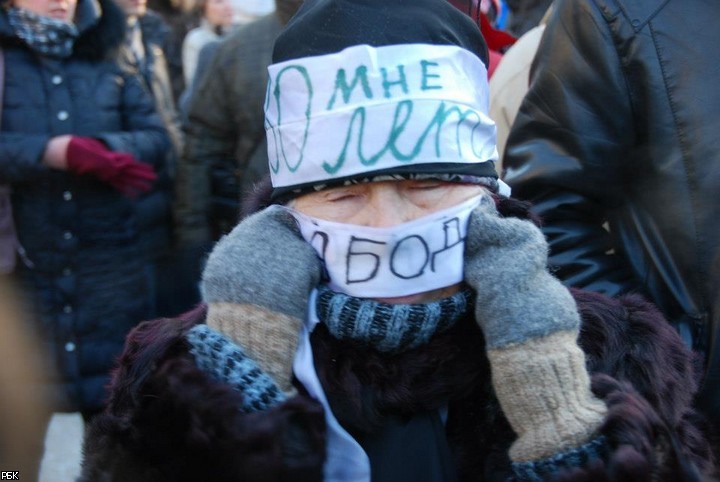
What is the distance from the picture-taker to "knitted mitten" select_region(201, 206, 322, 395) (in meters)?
1.64

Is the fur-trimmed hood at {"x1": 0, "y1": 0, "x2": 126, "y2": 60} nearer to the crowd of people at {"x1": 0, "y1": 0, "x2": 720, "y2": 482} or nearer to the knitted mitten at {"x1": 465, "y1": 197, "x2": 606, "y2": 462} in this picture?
the crowd of people at {"x1": 0, "y1": 0, "x2": 720, "y2": 482}

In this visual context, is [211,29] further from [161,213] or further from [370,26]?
[370,26]

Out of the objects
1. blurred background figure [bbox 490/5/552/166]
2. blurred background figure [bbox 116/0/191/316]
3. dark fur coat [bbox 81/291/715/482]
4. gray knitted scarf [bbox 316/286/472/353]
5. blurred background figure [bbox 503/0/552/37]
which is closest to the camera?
dark fur coat [bbox 81/291/715/482]

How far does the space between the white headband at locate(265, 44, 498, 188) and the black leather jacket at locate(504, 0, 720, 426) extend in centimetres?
51

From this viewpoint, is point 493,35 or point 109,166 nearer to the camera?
point 109,166

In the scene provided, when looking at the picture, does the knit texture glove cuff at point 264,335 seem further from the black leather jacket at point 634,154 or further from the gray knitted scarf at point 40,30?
the gray knitted scarf at point 40,30

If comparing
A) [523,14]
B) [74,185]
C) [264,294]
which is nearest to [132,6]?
[74,185]

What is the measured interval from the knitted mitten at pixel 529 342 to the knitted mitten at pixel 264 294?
287 millimetres

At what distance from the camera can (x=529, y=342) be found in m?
1.61

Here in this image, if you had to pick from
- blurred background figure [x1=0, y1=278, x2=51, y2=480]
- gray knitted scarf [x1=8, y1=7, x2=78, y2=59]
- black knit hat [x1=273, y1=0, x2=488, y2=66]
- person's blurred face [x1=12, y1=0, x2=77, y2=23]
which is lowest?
blurred background figure [x1=0, y1=278, x2=51, y2=480]

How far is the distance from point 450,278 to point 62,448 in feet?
7.74

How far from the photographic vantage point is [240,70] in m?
3.72

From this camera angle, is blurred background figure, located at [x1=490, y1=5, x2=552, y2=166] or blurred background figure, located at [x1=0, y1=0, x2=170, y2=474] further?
blurred background figure, located at [x1=0, y1=0, x2=170, y2=474]

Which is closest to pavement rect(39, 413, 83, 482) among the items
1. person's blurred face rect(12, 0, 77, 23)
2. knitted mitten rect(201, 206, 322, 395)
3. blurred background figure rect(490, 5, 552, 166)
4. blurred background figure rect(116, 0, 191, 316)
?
blurred background figure rect(116, 0, 191, 316)
